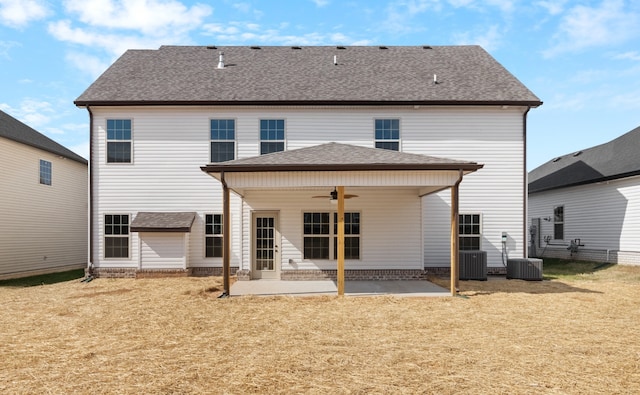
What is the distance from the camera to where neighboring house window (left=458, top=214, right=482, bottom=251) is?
14602 millimetres

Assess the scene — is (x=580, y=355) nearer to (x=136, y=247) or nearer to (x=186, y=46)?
(x=136, y=247)

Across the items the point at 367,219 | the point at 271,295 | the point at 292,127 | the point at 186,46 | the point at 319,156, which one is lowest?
the point at 271,295

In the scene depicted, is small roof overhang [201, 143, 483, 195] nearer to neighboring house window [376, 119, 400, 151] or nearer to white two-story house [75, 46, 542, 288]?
white two-story house [75, 46, 542, 288]

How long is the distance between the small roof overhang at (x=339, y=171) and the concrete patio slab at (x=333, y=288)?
2.99 metres

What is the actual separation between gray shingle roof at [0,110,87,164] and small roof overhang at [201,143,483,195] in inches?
458

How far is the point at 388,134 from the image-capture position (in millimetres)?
14773

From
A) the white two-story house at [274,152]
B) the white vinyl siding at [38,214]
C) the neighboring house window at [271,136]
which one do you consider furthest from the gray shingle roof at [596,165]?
the white vinyl siding at [38,214]

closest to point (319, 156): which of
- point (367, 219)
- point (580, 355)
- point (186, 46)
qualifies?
point (367, 219)

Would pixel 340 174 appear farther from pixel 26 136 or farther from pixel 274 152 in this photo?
pixel 26 136

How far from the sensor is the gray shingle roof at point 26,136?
658 inches

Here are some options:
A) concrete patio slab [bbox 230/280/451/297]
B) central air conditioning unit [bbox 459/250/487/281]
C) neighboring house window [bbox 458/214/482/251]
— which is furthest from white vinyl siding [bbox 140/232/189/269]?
neighboring house window [bbox 458/214/482/251]

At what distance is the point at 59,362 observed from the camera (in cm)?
583

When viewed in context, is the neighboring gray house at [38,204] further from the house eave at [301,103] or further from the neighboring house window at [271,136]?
the neighboring house window at [271,136]

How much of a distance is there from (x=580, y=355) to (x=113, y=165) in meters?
14.6
